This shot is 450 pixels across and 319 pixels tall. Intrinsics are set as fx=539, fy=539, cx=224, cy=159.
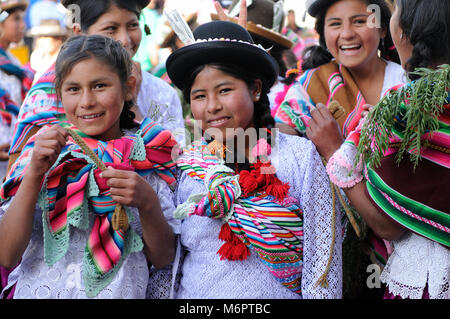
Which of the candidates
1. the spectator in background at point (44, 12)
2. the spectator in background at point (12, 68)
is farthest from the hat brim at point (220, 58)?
the spectator in background at point (44, 12)

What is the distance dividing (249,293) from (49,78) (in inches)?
56.0

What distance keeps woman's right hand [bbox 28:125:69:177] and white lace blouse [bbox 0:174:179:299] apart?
0.88 ft

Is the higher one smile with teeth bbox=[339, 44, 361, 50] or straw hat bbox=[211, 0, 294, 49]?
smile with teeth bbox=[339, 44, 361, 50]

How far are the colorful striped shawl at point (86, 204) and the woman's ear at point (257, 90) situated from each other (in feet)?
2.07

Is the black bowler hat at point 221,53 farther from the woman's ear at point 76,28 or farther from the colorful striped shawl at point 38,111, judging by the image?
the woman's ear at point 76,28

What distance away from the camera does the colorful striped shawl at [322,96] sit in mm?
2908

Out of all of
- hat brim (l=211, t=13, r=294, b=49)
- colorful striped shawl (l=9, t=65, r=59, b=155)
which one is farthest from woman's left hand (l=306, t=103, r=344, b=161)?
hat brim (l=211, t=13, r=294, b=49)

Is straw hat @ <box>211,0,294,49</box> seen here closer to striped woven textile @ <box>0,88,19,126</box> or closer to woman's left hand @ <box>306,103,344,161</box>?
woman's left hand @ <box>306,103,344,161</box>

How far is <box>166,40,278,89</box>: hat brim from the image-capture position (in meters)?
2.42

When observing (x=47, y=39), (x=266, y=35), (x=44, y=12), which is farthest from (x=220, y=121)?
(x=44, y=12)

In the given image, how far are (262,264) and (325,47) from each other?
1623 millimetres

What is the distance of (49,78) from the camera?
8.75ft

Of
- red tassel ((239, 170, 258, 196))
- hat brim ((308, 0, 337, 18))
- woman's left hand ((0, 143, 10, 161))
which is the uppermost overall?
hat brim ((308, 0, 337, 18))
